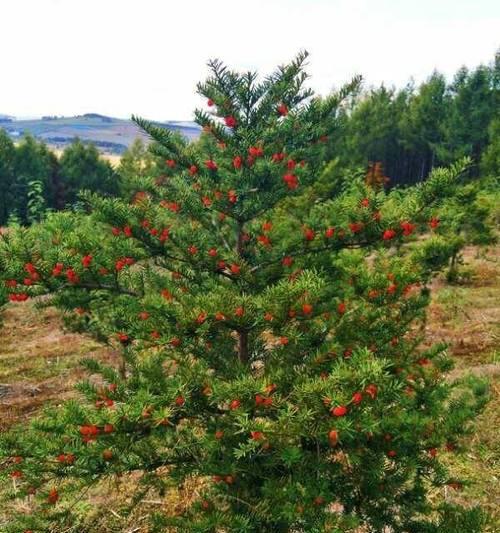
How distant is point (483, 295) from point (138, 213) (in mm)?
16163

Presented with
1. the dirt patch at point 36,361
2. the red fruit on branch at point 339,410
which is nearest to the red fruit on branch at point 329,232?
the red fruit on branch at point 339,410

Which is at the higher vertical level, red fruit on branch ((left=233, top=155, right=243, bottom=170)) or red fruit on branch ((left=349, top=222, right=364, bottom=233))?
red fruit on branch ((left=233, top=155, right=243, bottom=170))

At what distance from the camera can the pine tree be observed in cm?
374

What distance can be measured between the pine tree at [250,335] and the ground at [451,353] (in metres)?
2.30

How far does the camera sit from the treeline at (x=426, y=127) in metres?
49.8

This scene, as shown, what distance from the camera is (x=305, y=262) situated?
4930 mm

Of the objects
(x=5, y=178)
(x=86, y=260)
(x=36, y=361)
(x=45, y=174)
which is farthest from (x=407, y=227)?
(x=45, y=174)

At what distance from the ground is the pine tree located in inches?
90.4

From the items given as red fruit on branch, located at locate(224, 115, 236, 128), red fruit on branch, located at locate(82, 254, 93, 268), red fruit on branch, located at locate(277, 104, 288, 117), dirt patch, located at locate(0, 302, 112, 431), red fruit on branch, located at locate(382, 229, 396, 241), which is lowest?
dirt patch, located at locate(0, 302, 112, 431)

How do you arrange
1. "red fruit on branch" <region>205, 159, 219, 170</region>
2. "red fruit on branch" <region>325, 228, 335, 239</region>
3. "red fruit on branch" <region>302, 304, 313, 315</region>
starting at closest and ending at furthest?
"red fruit on branch" <region>302, 304, 313, 315</region>
"red fruit on branch" <region>325, 228, 335, 239</region>
"red fruit on branch" <region>205, 159, 219, 170</region>

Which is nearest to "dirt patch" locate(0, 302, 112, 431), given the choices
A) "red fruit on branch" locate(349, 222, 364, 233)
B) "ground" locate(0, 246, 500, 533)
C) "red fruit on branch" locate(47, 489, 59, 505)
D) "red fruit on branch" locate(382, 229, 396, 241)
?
"ground" locate(0, 246, 500, 533)

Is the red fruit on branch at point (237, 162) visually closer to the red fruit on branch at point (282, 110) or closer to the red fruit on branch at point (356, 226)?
the red fruit on branch at point (282, 110)

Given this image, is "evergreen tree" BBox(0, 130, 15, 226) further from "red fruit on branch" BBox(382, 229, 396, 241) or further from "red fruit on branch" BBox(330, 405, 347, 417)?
"red fruit on branch" BBox(330, 405, 347, 417)

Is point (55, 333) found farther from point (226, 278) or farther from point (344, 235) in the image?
point (344, 235)
